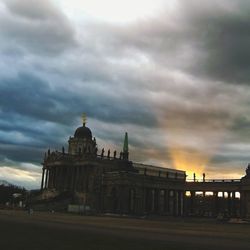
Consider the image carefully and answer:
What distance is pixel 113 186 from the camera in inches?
6663

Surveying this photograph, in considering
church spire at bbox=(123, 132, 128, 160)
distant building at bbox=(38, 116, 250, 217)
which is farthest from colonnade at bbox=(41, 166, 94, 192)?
church spire at bbox=(123, 132, 128, 160)

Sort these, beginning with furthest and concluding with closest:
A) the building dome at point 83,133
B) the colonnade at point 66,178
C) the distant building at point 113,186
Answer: the building dome at point 83,133 → the colonnade at point 66,178 → the distant building at point 113,186

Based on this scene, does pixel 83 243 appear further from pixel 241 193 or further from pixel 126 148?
pixel 126 148

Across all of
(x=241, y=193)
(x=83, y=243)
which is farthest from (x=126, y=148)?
(x=83, y=243)

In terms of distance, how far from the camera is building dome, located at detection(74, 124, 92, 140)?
19688 cm

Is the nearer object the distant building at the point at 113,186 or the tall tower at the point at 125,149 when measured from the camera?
the distant building at the point at 113,186

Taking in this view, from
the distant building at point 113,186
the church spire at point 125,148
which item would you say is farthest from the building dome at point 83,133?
the church spire at point 125,148

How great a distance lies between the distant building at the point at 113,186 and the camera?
6368 inches

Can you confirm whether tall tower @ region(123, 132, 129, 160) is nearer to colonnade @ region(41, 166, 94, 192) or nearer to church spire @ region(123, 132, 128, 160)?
church spire @ region(123, 132, 128, 160)

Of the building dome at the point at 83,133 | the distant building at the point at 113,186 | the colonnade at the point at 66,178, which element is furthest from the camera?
the building dome at the point at 83,133

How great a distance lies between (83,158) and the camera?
180 meters

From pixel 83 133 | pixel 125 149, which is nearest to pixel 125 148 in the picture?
pixel 125 149

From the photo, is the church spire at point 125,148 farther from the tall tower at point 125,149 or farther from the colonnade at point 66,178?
the colonnade at point 66,178

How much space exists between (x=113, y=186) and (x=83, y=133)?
3543 cm
